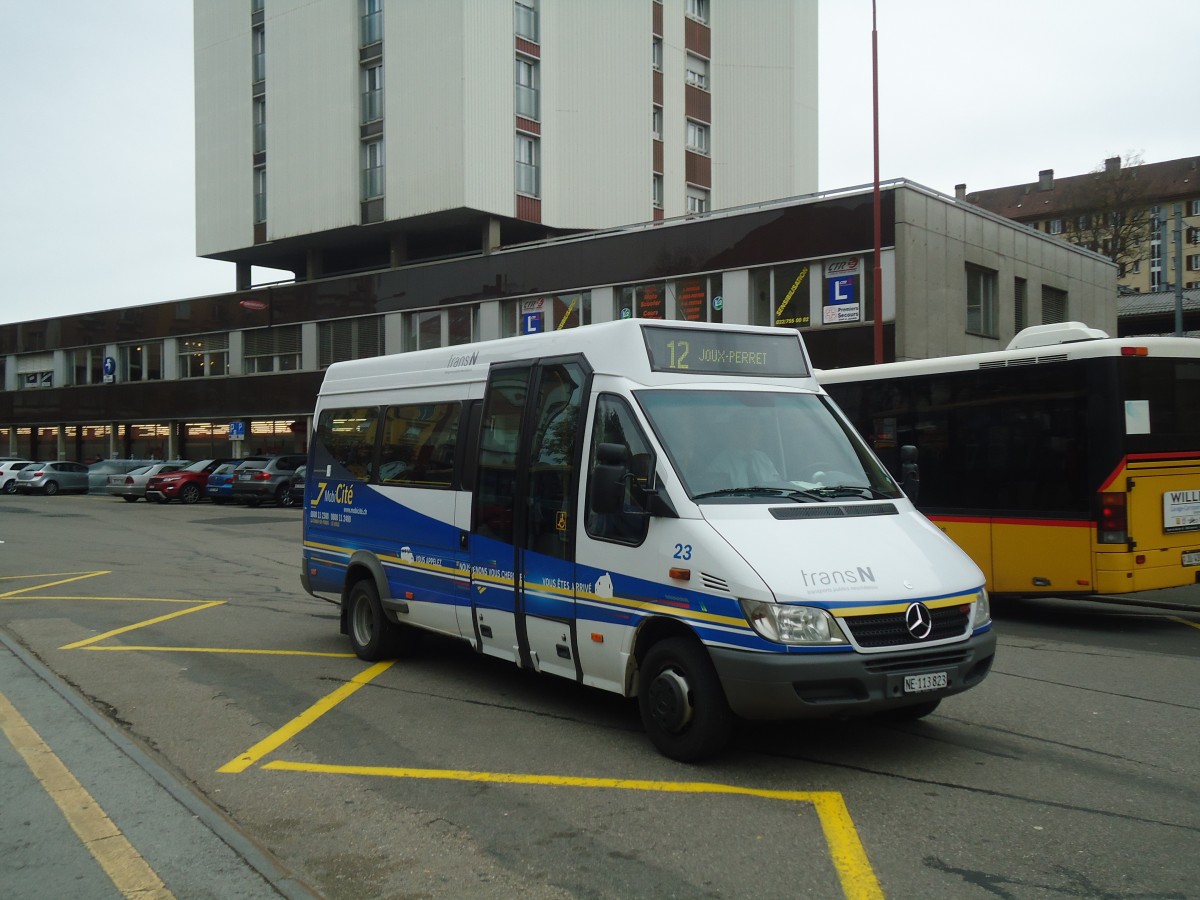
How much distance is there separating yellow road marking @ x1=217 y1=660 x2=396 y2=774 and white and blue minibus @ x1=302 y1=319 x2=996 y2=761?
0.37m

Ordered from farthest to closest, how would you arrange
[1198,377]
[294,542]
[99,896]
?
1. [294,542]
2. [1198,377]
3. [99,896]

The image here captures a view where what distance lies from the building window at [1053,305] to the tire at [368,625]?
93.6ft

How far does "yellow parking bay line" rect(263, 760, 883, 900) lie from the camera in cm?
429

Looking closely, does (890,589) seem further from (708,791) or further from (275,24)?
(275,24)

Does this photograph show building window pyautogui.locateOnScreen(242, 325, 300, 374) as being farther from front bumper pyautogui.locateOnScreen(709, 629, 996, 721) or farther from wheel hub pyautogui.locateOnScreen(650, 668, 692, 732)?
front bumper pyautogui.locateOnScreen(709, 629, 996, 721)

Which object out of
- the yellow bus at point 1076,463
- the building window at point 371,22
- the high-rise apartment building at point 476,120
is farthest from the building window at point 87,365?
the yellow bus at point 1076,463

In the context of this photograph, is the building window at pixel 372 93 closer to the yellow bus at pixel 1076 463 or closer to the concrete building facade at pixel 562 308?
the concrete building facade at pixel 562 308

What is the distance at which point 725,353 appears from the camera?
6.92 metres

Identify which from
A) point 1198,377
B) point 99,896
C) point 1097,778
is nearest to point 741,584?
point 1097,778

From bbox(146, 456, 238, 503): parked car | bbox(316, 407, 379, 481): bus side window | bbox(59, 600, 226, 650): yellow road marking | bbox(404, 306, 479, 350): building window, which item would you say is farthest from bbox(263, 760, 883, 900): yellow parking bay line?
bbox(146, 456, 238, 503): parked car

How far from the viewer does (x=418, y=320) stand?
129ft

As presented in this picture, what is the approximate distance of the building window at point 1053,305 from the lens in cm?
3306

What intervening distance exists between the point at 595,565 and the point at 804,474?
1.35 m

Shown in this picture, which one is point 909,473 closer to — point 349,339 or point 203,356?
point 349,339
